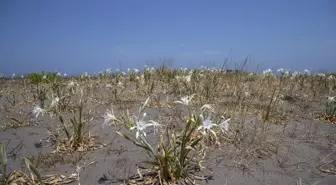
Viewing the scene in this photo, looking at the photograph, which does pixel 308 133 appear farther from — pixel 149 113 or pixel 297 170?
pixel 149 113

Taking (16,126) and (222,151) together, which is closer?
(222,151)

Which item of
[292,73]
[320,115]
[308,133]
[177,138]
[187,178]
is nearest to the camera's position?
[187,178]

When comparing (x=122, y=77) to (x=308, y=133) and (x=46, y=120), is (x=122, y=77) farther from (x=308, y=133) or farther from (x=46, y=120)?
(x=308, y=133)

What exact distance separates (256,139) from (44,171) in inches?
91.7

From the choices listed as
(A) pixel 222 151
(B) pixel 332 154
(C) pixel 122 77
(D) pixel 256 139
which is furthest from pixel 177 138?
(C) pixel 122 77

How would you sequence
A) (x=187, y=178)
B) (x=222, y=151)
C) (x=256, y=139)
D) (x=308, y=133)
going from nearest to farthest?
(x=187, y=178) → (x=222, y=151) → (x=256, y=139) → (x=308, y=133)

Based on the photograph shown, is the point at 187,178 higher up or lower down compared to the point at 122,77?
lower down

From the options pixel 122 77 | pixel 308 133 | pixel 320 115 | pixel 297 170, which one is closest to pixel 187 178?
pixel 297 170

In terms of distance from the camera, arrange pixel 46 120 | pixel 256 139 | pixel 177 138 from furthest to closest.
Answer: pixel 46 120 → pixel 256 139 → pixel 177 138

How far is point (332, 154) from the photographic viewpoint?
319 cm

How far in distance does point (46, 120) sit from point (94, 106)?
0.98 metres

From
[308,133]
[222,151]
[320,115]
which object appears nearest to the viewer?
[222,151]

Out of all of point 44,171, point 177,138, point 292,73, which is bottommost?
point 44,171

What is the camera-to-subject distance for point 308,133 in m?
3.82
